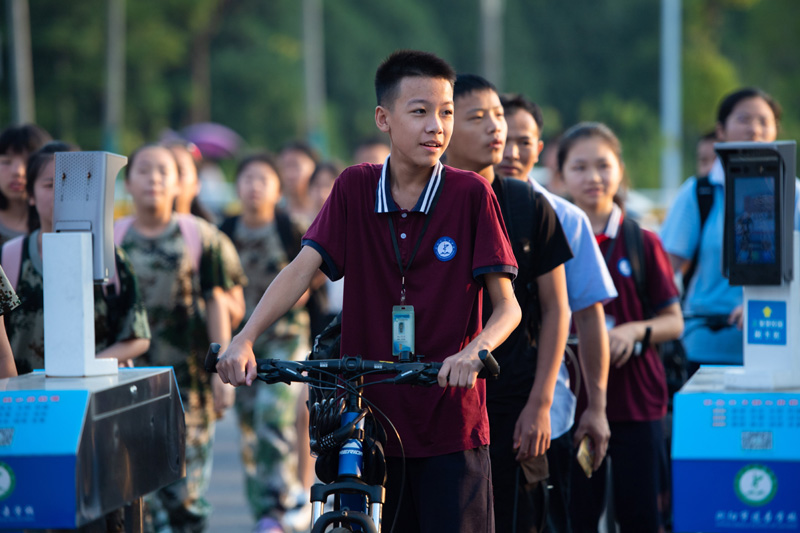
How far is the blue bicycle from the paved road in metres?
4.28

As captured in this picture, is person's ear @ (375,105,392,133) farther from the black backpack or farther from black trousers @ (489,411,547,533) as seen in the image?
the black backpack

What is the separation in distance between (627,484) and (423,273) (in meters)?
2.22

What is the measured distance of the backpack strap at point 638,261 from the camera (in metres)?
5.84

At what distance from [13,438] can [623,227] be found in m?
3.26

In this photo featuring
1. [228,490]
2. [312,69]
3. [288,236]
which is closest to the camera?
[288,236]

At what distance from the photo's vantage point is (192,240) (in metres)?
6.64

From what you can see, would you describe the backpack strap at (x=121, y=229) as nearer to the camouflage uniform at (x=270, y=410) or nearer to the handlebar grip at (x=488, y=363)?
the camouflage uniform at (x=270, y=410)

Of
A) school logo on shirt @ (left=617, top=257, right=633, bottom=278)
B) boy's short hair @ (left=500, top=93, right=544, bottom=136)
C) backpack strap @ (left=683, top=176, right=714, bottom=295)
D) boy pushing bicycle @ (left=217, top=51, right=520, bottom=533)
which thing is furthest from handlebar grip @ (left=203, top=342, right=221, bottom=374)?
backpack strap @ (left=683, top=176, right=714, bottom=295)

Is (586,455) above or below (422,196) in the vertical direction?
below

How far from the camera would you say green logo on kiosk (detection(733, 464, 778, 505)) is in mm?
3375

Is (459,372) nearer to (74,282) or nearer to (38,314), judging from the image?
(74,282)

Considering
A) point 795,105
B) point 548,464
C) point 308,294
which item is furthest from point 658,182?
point 548,464

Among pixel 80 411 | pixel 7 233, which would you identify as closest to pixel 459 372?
pixel 80 411

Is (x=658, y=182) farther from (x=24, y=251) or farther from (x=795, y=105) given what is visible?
(x=24, y=251)
